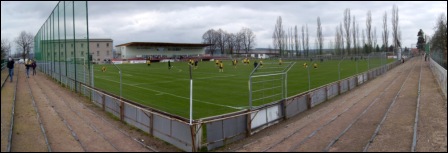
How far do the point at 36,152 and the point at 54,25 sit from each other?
2416 cm

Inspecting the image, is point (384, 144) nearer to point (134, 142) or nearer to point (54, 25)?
point (134, 142)

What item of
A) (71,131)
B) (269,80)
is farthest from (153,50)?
(71,131)

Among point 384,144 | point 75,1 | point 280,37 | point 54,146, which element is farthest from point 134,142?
point 280,37

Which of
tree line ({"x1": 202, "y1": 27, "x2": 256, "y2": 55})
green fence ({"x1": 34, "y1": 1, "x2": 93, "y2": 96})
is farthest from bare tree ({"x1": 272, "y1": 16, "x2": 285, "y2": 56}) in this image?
green fence ({"x1": 34, "y1": 1, "x2": 93, "y2": 96})

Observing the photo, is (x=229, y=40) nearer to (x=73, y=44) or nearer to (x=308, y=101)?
(x=73, y=44)

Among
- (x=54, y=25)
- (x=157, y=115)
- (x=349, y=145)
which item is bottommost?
(x=349, y=145)

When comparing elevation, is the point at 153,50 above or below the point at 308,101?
above

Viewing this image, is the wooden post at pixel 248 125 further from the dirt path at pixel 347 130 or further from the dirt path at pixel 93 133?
the dirt path at pixel 93 133

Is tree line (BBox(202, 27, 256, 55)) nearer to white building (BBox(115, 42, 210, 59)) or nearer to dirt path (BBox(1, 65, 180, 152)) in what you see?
white building (BBox(115, 42, 210, 59))

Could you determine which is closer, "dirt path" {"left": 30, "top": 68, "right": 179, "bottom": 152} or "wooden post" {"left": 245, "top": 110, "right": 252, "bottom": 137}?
"dirt path" {"left": 30, "top": 68, "right": 179, "bottom": 152}

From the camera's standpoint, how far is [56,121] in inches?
497

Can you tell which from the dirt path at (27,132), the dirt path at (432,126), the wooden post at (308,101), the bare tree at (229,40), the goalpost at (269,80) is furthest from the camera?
the bare tree at (229,40)

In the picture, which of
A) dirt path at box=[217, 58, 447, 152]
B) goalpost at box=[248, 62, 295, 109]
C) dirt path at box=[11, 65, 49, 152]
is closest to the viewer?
dirt path at box=[11, 65, 49, 152]

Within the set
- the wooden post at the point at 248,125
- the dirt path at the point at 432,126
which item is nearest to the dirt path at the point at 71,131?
the wooden post at the point at 248,125
